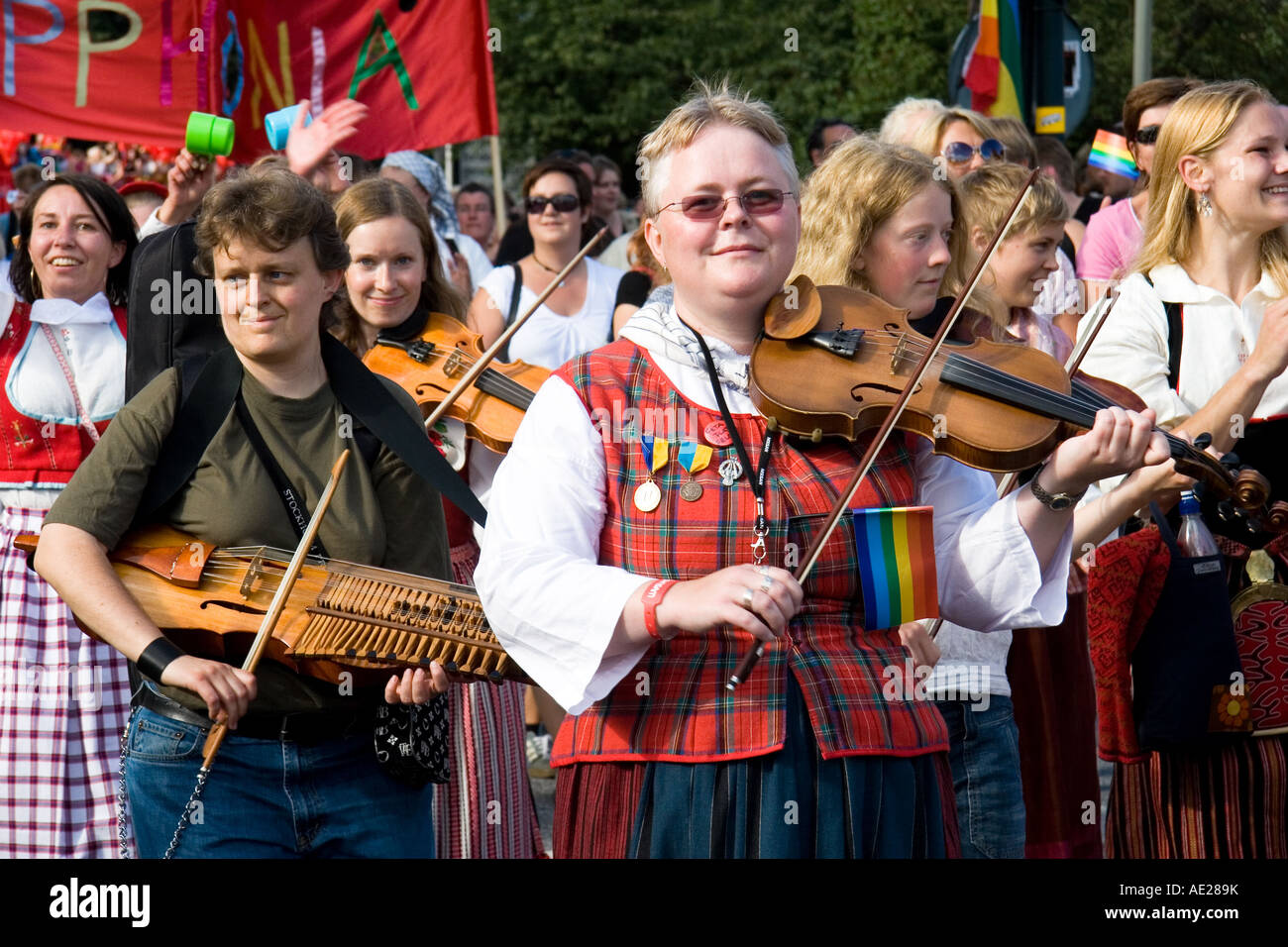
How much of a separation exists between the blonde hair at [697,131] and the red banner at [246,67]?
381 centimetres

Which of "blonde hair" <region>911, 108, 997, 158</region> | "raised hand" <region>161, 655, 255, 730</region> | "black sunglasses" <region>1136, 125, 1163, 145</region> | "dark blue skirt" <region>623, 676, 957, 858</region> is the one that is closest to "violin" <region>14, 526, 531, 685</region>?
"raised hand" <region>161, 655, 255, 730</region>

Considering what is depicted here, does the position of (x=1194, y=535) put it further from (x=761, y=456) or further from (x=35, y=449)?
(x=35, y=449)

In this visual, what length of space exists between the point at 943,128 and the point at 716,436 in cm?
335

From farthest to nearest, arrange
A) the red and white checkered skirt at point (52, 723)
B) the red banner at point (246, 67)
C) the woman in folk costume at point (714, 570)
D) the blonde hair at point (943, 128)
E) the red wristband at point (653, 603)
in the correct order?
the red banner at point (246, 67)
the blonde hair at point (943, 128)
the red and white checkered skirt at point (52, 723)
the woman in folk costume at point (714, 570)
the red wristband at point (653, 603)

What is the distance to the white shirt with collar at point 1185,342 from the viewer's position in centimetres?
389

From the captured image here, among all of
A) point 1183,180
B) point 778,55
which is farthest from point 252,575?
point 778,55

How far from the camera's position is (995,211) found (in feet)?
15.3

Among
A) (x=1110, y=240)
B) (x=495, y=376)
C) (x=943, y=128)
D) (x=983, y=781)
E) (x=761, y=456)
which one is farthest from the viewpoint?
(x=1110, y=240)

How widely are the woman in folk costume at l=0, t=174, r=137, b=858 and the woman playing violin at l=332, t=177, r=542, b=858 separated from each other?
2.39 feet

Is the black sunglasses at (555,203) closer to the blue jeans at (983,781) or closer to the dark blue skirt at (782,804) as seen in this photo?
the blue jeans at (983,781)

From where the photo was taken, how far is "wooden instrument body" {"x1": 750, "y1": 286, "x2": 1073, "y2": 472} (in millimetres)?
2701

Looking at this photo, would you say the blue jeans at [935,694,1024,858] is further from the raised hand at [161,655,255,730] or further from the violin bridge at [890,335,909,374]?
the raised hand at [161,655,255,730]

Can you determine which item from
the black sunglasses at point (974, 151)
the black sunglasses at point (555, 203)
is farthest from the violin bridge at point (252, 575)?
the black sunglasses at point (555, 203)

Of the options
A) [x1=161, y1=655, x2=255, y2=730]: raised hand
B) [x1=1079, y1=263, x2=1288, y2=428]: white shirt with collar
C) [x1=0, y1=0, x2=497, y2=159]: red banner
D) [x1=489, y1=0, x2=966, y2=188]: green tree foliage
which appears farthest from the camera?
[x1=489, y1=0, x2=966, y2=188]: green tree foliage
